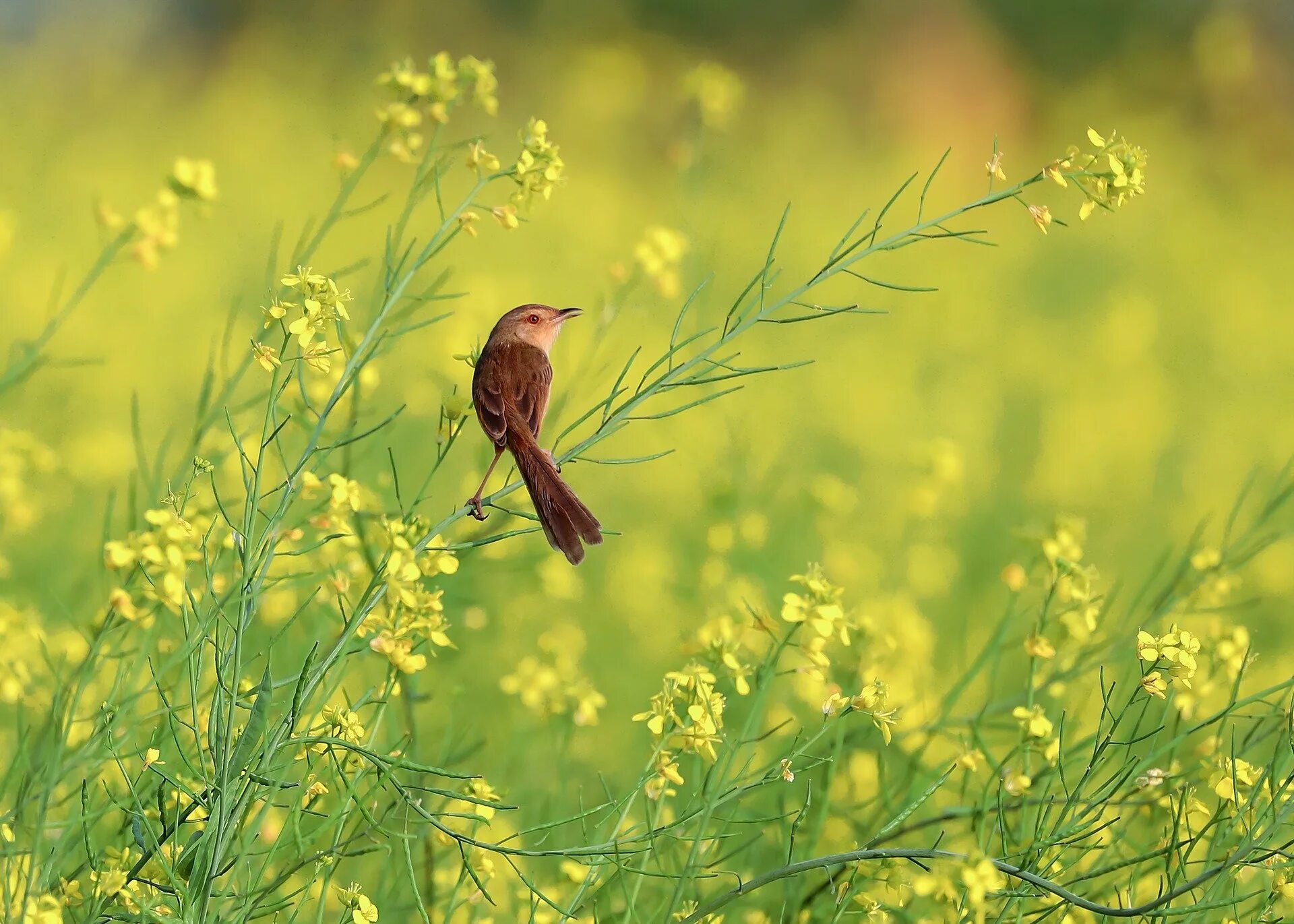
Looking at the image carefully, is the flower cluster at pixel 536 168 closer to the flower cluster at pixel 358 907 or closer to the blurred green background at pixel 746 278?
the blurred green background at pixel 746 278

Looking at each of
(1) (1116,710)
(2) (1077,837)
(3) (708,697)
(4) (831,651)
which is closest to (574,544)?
(3) (708,697)

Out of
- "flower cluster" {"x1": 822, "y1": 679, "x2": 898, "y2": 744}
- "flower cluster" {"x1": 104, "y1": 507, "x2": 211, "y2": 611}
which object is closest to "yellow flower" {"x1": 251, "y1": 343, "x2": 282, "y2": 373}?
"flower cluster" {"x1": 104, "y1": 507, "x2": 211, "y2": 611}

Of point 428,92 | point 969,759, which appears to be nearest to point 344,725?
point 969,759

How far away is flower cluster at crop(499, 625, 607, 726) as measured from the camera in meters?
2.48

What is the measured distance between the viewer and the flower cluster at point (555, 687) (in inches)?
97.8

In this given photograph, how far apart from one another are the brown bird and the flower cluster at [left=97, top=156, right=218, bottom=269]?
62 cm

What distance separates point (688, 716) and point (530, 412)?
0.79 metres

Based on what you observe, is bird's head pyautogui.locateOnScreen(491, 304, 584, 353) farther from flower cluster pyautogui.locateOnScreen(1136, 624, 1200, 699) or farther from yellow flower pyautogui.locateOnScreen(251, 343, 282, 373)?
flower cluster pyautogui.locateOnScreen(1136, 624, 1200, 699)

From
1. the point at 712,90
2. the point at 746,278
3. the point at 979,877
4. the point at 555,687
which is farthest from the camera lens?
the point at 746,278

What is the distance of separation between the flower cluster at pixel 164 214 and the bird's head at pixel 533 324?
0.65 metres

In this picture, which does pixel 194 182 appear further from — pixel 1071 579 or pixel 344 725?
pixel 1071 579

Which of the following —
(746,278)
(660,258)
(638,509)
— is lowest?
(660,258)

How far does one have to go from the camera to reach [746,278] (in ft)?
28.9

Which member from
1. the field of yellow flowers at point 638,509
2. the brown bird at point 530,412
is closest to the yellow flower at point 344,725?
the field of yellow flowers at point 638,509
